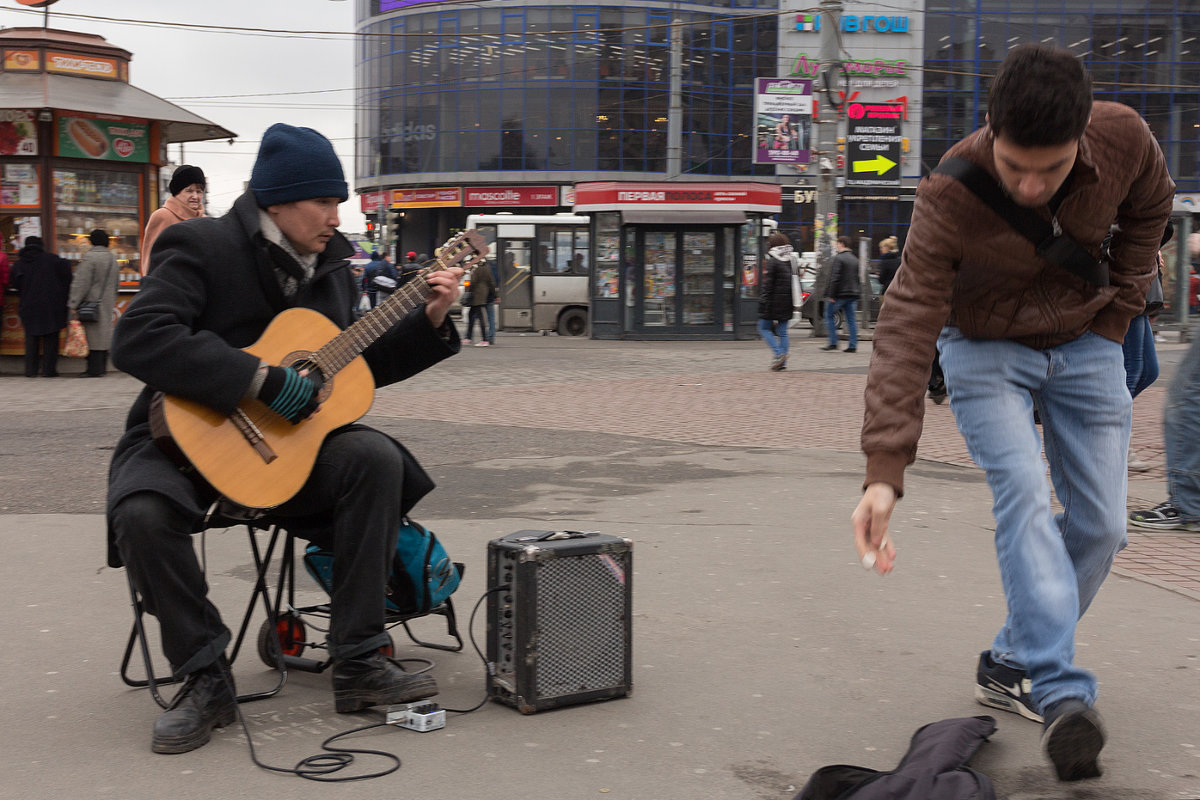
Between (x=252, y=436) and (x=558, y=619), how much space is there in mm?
1017

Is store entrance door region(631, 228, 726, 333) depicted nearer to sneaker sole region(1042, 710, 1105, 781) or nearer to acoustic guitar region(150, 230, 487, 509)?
acoustic guitar region(150, 230, 487, 509)

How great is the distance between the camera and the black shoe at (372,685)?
3584 millimetres

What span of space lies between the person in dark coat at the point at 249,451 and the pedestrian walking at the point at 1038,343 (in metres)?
1.47

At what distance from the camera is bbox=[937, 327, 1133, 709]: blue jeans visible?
10.0ft

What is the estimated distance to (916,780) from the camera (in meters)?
2.80

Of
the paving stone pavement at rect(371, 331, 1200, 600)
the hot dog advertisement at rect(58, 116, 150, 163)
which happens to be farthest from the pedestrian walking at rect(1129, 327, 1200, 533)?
the hot dog advertisement at rect(58, 116, 150, 163)

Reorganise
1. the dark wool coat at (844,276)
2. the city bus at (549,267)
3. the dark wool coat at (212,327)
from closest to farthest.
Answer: the dark wool coat at (212,327), the dark wool coat at (844,276), the city bus at (549,267)

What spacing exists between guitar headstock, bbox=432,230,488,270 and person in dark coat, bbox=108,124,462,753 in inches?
3.7

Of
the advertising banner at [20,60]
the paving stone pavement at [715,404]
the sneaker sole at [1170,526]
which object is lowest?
the paving stone pavement at [715,404]

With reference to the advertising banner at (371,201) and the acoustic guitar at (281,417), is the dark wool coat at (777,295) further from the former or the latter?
the advertising banner at (371,201)

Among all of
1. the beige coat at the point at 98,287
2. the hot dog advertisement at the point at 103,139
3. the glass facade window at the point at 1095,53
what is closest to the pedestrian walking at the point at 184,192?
the beige coat at the point at 98,287

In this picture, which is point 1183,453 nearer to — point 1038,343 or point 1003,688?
point 1003,688

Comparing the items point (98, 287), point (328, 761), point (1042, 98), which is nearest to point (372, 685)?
point (328, 761)

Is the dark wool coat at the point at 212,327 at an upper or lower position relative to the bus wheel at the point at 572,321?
upper
